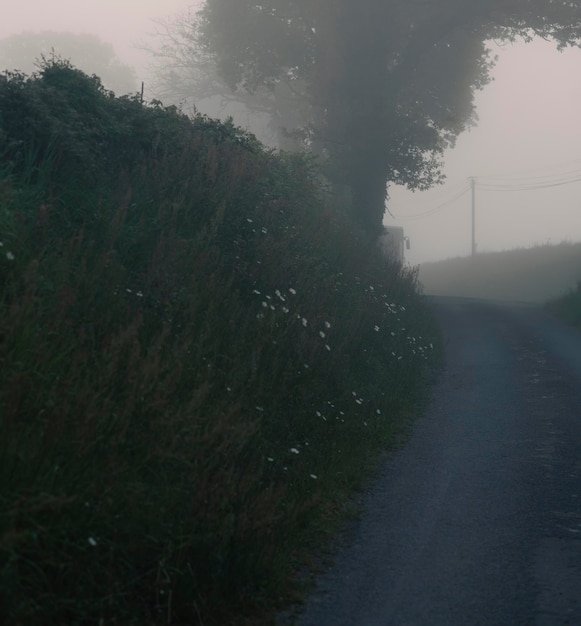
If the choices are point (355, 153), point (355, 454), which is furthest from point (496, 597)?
point (355, 153)

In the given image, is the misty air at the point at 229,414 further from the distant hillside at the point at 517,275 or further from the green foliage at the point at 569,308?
the distant hillside at the point at 517,275

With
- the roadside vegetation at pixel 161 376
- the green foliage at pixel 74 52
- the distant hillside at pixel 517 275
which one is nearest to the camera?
the roadside vegetation at pixel 161 376

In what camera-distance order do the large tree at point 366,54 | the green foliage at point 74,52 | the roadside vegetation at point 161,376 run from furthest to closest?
the green foliage at point 74,52, the large tree at point 366,54, the roadside vegetation at point 161,376

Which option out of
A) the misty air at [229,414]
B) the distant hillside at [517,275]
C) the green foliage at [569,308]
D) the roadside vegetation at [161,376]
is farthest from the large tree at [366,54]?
the roadside vegetation at [161,376]

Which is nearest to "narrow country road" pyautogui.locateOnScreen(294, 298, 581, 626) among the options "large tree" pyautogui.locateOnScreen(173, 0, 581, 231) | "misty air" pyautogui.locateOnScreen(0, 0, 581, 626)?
"misty air" pyautogui.locateOnScreen(0, 0, 581, 626)

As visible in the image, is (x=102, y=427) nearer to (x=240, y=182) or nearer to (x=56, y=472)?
(x=56, y=472)

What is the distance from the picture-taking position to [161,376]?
6.29 metres

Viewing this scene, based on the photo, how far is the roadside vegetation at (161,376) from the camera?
4.66 m

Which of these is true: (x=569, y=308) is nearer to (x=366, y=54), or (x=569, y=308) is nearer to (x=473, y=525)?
(x=366, y=54)

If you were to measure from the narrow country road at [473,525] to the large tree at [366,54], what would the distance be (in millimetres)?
18117

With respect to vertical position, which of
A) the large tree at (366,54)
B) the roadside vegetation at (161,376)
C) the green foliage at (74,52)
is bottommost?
the roadside vegetation at (161,376)

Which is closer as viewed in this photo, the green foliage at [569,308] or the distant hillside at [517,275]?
the green foliage at [569,308]

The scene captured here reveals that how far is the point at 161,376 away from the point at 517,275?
48.8 metres

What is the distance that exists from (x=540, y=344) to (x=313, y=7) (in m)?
16.4
